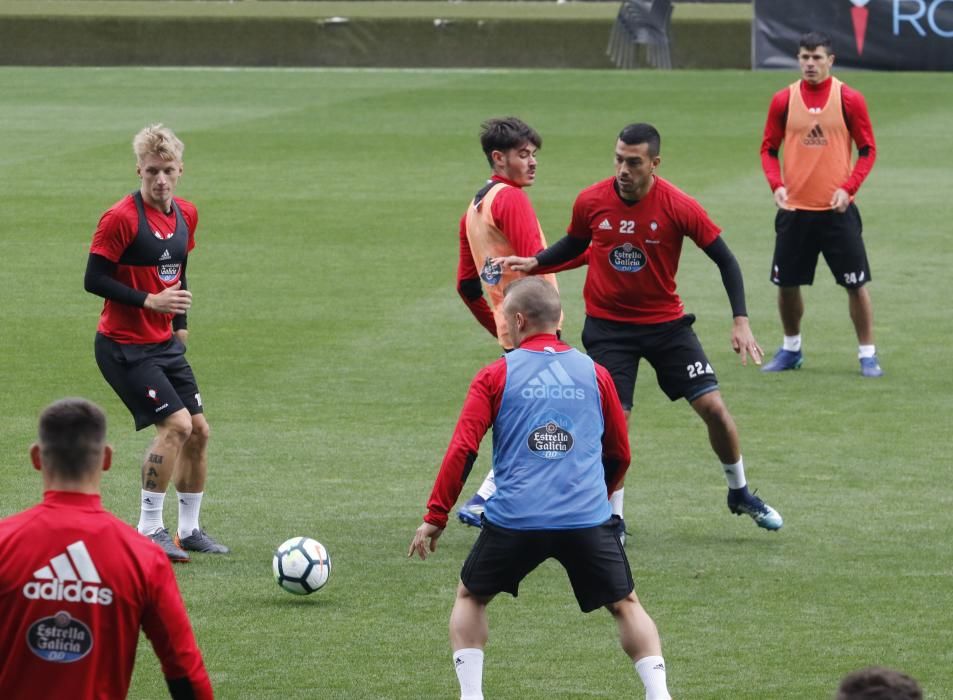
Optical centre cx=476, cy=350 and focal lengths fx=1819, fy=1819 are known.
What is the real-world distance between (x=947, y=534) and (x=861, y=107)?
539 cm

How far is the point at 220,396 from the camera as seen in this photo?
13.4m

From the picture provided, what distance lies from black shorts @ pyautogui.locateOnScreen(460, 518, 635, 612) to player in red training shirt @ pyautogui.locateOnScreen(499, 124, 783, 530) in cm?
270

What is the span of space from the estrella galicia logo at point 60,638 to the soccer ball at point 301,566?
3688 millimetres

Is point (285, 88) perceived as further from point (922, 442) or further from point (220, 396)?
point (922, 442)

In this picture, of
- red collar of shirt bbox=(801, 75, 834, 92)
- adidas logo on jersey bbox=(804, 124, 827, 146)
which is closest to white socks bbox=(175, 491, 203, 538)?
adidas logo on jersey bbox=(804, 124, 827, 146)

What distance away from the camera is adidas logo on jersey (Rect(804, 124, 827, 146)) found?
14461mm

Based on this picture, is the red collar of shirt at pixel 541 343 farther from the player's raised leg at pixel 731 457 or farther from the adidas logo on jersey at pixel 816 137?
the adidas logo on jersey at pixel 816 137

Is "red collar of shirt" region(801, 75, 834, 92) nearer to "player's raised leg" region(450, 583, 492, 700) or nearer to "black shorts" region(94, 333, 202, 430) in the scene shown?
"black shorts" region(94, 333, 202, 430)

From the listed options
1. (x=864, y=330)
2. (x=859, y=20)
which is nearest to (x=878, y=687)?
(x=864, y=330)

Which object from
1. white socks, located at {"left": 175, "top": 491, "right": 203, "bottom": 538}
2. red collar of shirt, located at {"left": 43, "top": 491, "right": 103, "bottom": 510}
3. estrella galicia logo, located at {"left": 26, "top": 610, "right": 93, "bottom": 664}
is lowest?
white socks, located at {"left": 175, "top": 491, "right": 203, "bottom": 538}

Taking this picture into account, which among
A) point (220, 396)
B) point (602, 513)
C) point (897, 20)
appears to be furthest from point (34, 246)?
point (897, 20)

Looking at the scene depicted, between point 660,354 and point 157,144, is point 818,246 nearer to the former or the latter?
point 660,354

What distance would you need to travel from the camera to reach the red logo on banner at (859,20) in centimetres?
3194

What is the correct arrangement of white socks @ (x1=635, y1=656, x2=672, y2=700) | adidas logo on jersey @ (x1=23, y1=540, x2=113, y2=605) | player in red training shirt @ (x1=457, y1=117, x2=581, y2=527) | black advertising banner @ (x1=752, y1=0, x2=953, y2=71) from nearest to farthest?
1. adidas logo on jersey @ (x1=23, y1=540, x2=113, y2=605)
2. white socks @ (x1=635, y1=656, x2=672, y2=700)
3. player in red training shirt @ (x1=457, y1=117, x2=581, y2=527)
4. black advertising banner @ (x1=752, y1=0, x2=953, y2=71)
